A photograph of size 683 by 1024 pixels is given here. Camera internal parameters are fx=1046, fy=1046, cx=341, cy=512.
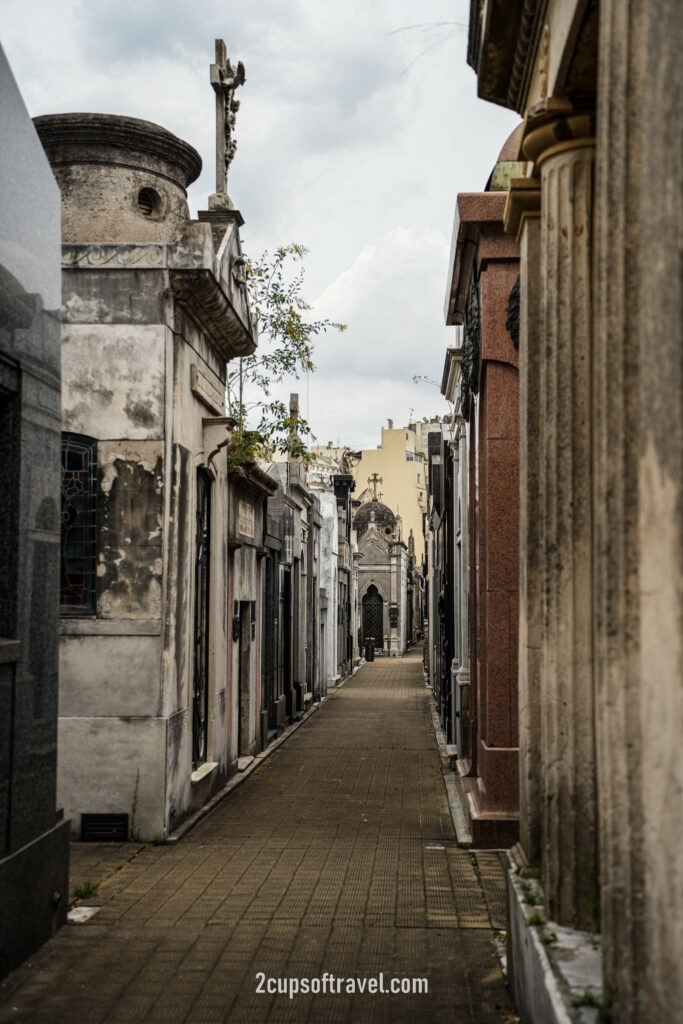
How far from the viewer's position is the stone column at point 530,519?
4578 millimetres

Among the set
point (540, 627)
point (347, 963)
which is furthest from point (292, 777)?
point (540, 627)

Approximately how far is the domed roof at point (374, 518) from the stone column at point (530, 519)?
48905 millimetres

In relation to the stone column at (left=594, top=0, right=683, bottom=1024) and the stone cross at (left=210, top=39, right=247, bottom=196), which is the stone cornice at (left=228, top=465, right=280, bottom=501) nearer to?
the stone cross at (left=210, top=39, right=247, bottom=196)

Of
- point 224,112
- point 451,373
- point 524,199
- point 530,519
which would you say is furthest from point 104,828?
point 451,373

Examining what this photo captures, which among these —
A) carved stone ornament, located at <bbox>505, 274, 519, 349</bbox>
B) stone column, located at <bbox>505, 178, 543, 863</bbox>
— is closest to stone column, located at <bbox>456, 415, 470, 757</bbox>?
carved stone ornament, located at <bbox>505, 274, 519, 349</bbox>

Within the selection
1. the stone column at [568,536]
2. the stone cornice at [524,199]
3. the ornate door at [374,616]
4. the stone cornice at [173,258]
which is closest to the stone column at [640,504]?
the stone column at [568,536]

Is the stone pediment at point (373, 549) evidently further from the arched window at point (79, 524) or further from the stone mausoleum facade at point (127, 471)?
the arched window at point (79, 524)

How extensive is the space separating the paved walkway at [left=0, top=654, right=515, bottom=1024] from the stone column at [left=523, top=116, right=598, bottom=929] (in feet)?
4.39

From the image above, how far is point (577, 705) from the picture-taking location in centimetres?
400

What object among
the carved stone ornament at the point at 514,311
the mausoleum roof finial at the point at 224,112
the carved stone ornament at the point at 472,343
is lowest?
the carved stone ornament at the point at 514,311

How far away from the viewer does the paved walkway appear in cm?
503

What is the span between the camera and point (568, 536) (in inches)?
159

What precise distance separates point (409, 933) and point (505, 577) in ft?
11.4

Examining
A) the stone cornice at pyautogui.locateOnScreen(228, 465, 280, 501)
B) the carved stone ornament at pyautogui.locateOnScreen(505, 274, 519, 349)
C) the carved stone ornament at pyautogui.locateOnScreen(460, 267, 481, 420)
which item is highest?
the carved stone ornament at pyautogui.locateOnScreen(460, 267, 481, 420)
